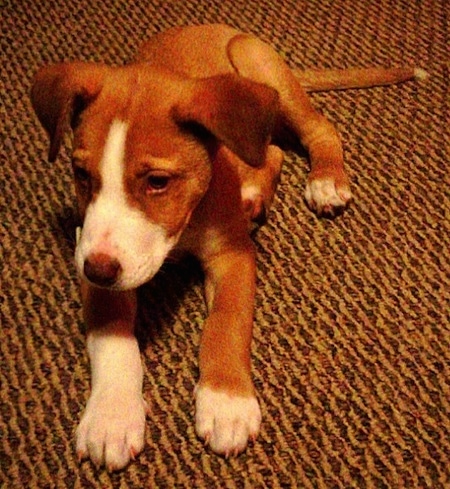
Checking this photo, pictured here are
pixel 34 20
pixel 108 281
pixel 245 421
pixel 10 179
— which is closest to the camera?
pixel 108 281

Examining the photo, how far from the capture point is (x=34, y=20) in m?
3.25

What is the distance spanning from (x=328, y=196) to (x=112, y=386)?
102 cm

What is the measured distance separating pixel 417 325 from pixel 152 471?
884 millimetres

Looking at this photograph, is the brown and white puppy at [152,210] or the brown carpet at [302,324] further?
the brown carpet at [302,324]

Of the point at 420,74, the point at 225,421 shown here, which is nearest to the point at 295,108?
the point at 420,74

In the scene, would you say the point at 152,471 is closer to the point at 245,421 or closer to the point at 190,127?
the point at 245,421

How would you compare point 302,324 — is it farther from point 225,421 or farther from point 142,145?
point 142,145

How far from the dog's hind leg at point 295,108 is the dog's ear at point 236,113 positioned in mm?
771

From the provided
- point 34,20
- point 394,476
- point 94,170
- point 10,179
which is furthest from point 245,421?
point 34,20

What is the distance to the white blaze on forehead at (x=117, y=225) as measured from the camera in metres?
1.60

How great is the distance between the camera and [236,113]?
1613 mm

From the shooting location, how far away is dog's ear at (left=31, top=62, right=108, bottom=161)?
1711 mm

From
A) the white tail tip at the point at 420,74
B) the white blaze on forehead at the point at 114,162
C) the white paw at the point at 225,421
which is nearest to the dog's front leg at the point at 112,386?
the white paw at the point at 225,421

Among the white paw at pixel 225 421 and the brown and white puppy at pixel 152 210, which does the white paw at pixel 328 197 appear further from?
the white paw at pixel 225 421
